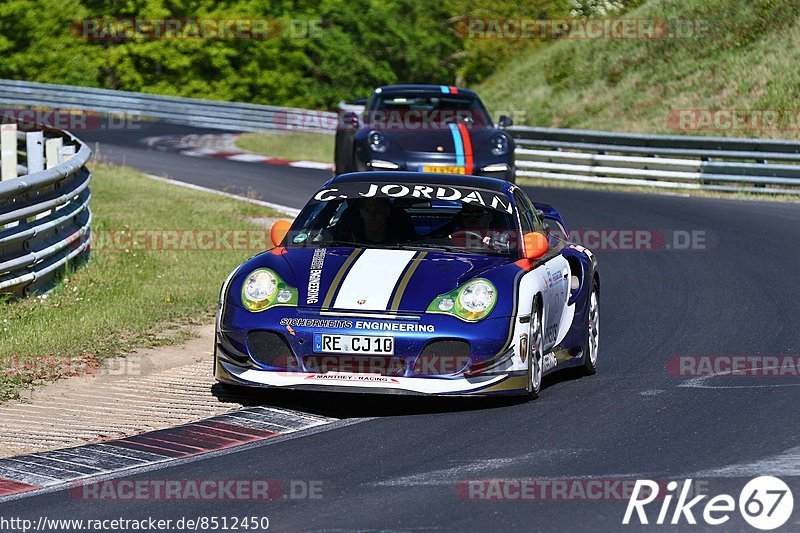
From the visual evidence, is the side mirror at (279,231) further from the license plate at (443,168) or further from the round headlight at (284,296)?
the license plate at (443,168)

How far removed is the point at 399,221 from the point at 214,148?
22.3 m

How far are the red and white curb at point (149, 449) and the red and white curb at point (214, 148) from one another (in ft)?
61.3

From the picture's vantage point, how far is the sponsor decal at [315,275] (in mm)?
7781

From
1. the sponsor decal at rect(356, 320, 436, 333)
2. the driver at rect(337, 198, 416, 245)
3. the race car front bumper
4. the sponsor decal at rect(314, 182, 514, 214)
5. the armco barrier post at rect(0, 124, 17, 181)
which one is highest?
the sponsor decal at rect(314, 182, 514, 214)

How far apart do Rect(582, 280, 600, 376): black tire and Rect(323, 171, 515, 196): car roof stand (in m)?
0.98

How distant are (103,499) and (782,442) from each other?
324 cm

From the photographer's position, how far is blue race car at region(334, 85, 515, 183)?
16547 mm

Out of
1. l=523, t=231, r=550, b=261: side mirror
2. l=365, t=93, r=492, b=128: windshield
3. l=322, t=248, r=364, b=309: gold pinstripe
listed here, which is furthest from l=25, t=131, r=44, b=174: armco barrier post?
l=523, t=231, r=550, b=261: side mirror

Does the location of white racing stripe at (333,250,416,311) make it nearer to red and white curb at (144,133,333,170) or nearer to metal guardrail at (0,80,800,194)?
metal guardrail at (0,80,800,194)

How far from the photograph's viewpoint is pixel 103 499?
5836 millimetres

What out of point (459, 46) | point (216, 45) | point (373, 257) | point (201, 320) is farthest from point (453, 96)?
point (459, 46)

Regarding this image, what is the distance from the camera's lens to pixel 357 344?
7.54 m

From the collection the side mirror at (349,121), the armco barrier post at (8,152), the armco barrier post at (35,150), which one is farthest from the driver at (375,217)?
the side mirror at (349,121)

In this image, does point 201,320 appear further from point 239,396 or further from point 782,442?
point 782,442
